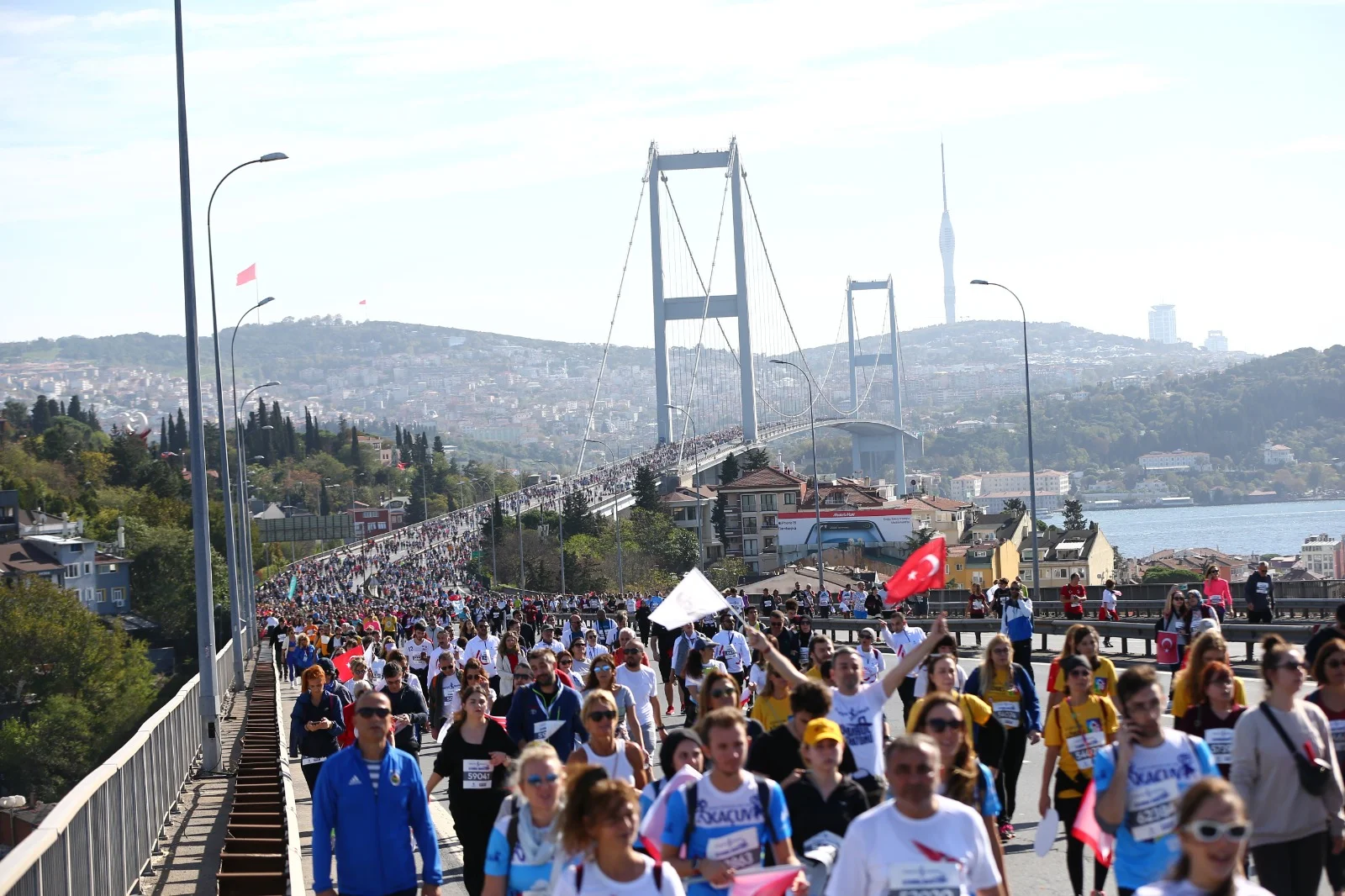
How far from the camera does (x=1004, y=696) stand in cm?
1030

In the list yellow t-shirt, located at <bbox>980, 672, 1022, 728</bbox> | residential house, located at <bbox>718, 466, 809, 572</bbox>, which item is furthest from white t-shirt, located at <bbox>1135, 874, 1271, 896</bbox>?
residential house, located at <bbox>718, 466, 809, 572</bbox>

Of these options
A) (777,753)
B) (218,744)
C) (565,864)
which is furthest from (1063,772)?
(218,744)

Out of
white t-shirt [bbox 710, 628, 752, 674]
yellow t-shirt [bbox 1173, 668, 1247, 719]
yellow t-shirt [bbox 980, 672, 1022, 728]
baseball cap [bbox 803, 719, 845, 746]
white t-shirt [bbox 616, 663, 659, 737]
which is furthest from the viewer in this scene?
white t-shirt [bbox 710, 628, 752, 674]

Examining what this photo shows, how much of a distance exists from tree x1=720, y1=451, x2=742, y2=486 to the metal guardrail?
94.2 m

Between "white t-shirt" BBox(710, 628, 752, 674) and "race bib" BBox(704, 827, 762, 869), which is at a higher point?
"race bib" BBox(704, 827, 762, 869)

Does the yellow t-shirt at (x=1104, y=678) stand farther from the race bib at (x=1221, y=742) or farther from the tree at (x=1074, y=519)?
the tree at (x=1074, y=519)

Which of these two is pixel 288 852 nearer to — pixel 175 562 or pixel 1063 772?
pixel 1063 772

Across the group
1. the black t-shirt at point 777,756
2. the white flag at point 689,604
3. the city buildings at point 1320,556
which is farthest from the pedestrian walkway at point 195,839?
the city buildings at point 1320,556

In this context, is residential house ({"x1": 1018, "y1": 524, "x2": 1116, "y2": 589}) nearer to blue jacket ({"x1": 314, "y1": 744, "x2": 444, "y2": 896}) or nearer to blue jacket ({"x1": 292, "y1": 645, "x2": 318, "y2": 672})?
blue jacket ({"x1": 292, "y1": 645, "x2": 318, "y2": 672})

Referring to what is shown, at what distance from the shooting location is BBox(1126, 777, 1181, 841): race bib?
6.36 metres

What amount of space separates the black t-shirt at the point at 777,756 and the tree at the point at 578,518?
86429mm

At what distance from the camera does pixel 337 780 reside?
716 centimetres

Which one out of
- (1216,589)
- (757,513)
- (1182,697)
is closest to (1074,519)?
(757,513)

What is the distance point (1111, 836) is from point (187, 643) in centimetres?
10285
